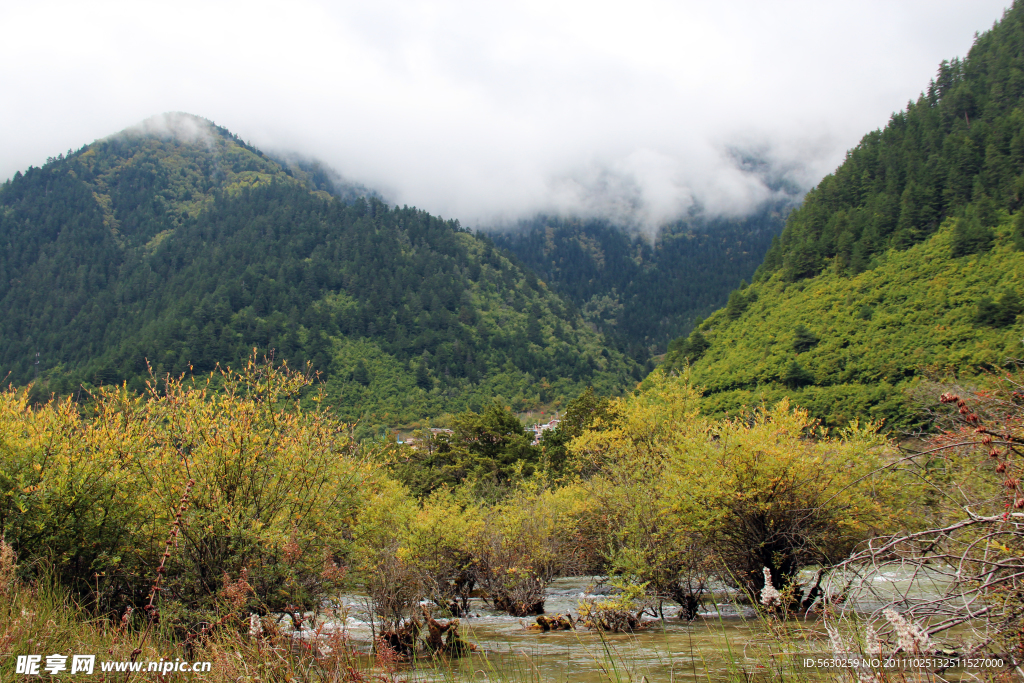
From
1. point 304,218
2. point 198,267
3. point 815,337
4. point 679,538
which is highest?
point 304,218

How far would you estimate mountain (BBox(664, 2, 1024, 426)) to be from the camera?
53688mm

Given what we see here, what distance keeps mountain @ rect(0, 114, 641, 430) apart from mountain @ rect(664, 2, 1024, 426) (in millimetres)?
75853

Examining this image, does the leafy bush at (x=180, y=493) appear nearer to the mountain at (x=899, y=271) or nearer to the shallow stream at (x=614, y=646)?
the shallow stream at (x=614, y=646)

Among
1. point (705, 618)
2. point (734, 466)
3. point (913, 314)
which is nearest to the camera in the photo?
point (734, 466)

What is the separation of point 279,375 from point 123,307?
18062cm

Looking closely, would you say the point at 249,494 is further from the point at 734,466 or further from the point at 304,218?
the point at 304,218

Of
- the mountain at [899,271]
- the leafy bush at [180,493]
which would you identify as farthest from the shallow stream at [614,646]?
the mountain at [899,271]

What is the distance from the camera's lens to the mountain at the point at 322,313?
13750cm

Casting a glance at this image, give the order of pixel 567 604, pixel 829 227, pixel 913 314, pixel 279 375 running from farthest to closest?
pixel 829 227
pixel 913 314
pixel 567 604
pixel 279 375

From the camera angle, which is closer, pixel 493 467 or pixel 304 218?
pixel 493 467

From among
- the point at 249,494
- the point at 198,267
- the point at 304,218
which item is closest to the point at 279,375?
the point at 249,494

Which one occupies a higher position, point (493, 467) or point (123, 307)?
point (123, 307)

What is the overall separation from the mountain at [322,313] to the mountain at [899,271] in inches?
2986

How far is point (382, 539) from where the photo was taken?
843 inches
